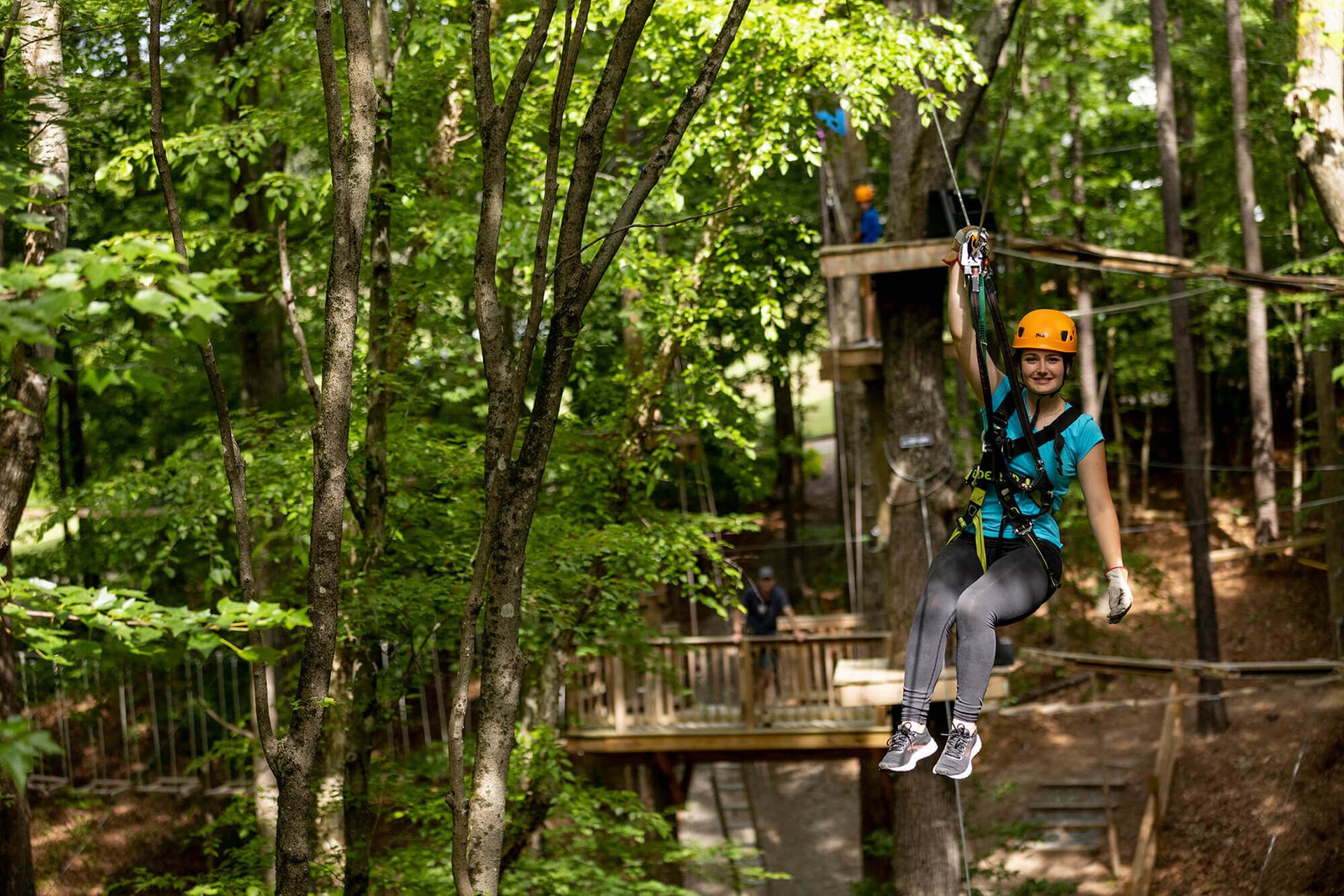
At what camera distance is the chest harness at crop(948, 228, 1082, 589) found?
3803mm

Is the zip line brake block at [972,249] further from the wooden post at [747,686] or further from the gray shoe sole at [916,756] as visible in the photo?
the wooden post at [747,686]

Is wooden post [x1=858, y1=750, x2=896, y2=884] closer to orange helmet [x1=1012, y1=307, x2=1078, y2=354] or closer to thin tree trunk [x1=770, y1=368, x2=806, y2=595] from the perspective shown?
thin tree trunk [x1=770, y1=368, x2=806, y2=595]

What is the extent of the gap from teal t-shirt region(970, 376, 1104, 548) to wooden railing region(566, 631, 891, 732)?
6163 millimetres

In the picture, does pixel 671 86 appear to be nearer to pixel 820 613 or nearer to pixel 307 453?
pixel 307 453

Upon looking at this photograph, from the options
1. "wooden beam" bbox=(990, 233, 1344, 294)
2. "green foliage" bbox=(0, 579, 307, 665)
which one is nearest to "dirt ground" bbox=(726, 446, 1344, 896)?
"wooden beam" bbox=(990, 233, 1344, 294)

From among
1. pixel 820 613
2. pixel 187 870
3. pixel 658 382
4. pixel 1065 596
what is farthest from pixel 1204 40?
pixel 187 870

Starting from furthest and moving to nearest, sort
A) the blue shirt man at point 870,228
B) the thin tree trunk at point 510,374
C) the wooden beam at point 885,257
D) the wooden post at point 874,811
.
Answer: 1. the wooden post at point 874,811
2. the blue shirt man at point 870,228
3. the wooden beam at point 885,257
4. the thin tree trunk at point 510,374

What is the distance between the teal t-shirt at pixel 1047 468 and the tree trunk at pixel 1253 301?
1339cm

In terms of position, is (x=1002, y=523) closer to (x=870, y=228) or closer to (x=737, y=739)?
(x=870, y=228)

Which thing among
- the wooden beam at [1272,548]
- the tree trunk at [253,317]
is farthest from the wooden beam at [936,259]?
the wooden beam at [1272,548]

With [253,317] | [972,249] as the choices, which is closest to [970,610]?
[972,249]

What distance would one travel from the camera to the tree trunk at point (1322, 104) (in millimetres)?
6648

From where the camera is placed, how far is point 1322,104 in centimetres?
662

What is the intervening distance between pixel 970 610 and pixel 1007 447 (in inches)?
21.3
